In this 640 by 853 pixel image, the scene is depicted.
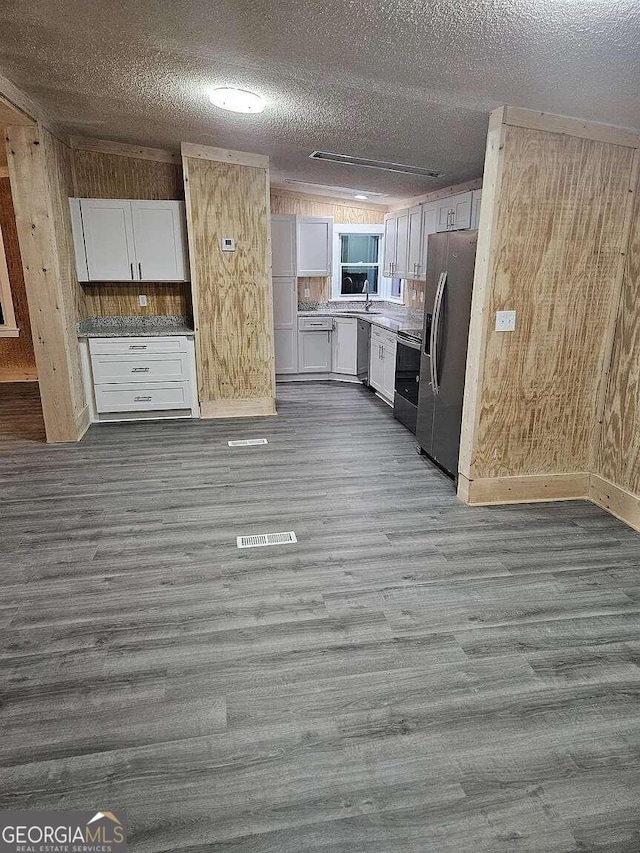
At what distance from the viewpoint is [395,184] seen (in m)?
5.82

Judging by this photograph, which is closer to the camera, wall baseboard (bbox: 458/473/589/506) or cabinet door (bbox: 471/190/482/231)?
wall baseboard (bbox: 458/473/589/506)

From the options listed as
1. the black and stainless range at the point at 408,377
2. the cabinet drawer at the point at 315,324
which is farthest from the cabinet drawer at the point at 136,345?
the black and stainless range at the point at 408,377

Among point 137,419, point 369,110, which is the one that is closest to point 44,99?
point 369,110

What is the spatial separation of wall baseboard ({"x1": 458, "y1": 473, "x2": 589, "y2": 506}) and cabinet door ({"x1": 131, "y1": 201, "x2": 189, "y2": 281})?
145 inches

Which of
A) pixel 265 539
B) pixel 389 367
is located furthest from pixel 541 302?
pixel 389 367

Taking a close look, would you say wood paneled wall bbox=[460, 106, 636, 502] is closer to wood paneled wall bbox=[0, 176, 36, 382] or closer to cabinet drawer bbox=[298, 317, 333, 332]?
cabinet drawer bbox=[298, 317, 333, 332]

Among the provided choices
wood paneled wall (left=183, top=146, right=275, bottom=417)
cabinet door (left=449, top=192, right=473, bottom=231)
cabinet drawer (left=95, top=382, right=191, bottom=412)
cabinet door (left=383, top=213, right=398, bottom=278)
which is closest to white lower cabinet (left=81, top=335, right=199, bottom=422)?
cabinet drawer (left=95, top=382, right=191, bottom=412)

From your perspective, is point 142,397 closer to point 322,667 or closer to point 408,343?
point 408,343

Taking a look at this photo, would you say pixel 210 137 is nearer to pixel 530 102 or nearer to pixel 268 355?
pixel 268 355

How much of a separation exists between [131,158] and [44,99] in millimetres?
1564

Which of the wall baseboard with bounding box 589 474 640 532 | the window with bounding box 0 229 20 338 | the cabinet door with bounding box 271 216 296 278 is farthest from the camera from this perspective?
the window with bounding box 0 229 20 338

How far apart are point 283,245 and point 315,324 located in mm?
1070

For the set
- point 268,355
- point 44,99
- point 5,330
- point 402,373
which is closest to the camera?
point 44,99

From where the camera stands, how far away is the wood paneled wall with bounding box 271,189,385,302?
7.39 meters
